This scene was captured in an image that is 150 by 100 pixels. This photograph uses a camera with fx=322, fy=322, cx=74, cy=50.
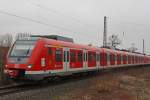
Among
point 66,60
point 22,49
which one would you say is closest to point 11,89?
point 22,49

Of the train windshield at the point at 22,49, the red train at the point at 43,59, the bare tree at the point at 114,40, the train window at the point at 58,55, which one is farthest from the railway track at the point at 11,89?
the bare tree at the point at 114,40

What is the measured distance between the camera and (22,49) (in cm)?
1827

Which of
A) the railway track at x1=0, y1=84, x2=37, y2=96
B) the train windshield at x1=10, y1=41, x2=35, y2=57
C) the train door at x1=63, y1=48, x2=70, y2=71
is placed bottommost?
the railway track at x1=0, y1=84, x2=37, y2=96

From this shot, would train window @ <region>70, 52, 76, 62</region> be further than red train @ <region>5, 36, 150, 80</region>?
Yes

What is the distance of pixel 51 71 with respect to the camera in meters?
19.0

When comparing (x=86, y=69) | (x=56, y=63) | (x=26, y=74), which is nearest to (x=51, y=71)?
(x=56, y=63)

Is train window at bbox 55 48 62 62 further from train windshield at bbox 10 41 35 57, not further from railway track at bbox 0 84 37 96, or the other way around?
railway track at bbox 0 84 37 96

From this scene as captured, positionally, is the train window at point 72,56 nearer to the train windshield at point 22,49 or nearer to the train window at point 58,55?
the train window at point 58,55

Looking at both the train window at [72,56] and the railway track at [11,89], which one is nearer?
the railway track at [11,89]

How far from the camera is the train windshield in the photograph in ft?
58.6

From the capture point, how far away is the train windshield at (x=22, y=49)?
1787cm

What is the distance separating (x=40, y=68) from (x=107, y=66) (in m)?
17.7

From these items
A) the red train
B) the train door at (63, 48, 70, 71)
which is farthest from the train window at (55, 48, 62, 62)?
the train door at (63, 48, 70, 71)

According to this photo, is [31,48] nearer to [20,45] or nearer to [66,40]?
[20,45]
